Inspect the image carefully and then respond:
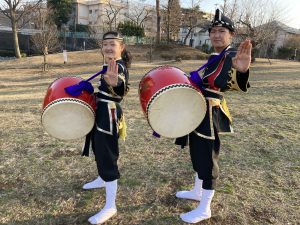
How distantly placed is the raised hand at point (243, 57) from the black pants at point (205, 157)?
0.60 meters

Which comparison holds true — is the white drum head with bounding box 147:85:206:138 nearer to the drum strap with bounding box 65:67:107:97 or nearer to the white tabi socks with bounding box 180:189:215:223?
the drum strap with bounding box 65:67:107:97

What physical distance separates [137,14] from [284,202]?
4175 centimetres

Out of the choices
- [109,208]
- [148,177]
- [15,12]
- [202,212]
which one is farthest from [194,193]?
[15,12]

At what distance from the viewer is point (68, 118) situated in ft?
8.32

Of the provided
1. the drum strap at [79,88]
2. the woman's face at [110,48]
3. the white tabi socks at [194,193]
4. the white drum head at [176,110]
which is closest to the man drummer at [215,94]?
the white drum head at [176,110]

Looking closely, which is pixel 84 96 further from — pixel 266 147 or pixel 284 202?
pixel 266 147

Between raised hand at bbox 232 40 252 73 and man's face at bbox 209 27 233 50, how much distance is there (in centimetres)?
26

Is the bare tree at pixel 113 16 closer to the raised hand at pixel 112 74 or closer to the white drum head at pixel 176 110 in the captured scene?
the raised hand at pixel 112 74

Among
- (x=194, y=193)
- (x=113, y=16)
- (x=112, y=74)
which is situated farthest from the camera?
(x=113, y=16)

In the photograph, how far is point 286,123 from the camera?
5457 millimetres

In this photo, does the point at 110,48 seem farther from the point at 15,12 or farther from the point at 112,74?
the point at 15,12

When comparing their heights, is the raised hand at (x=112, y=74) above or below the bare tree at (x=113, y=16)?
below

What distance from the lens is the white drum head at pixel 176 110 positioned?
228cm

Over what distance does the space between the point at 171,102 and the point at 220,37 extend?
66 cm
